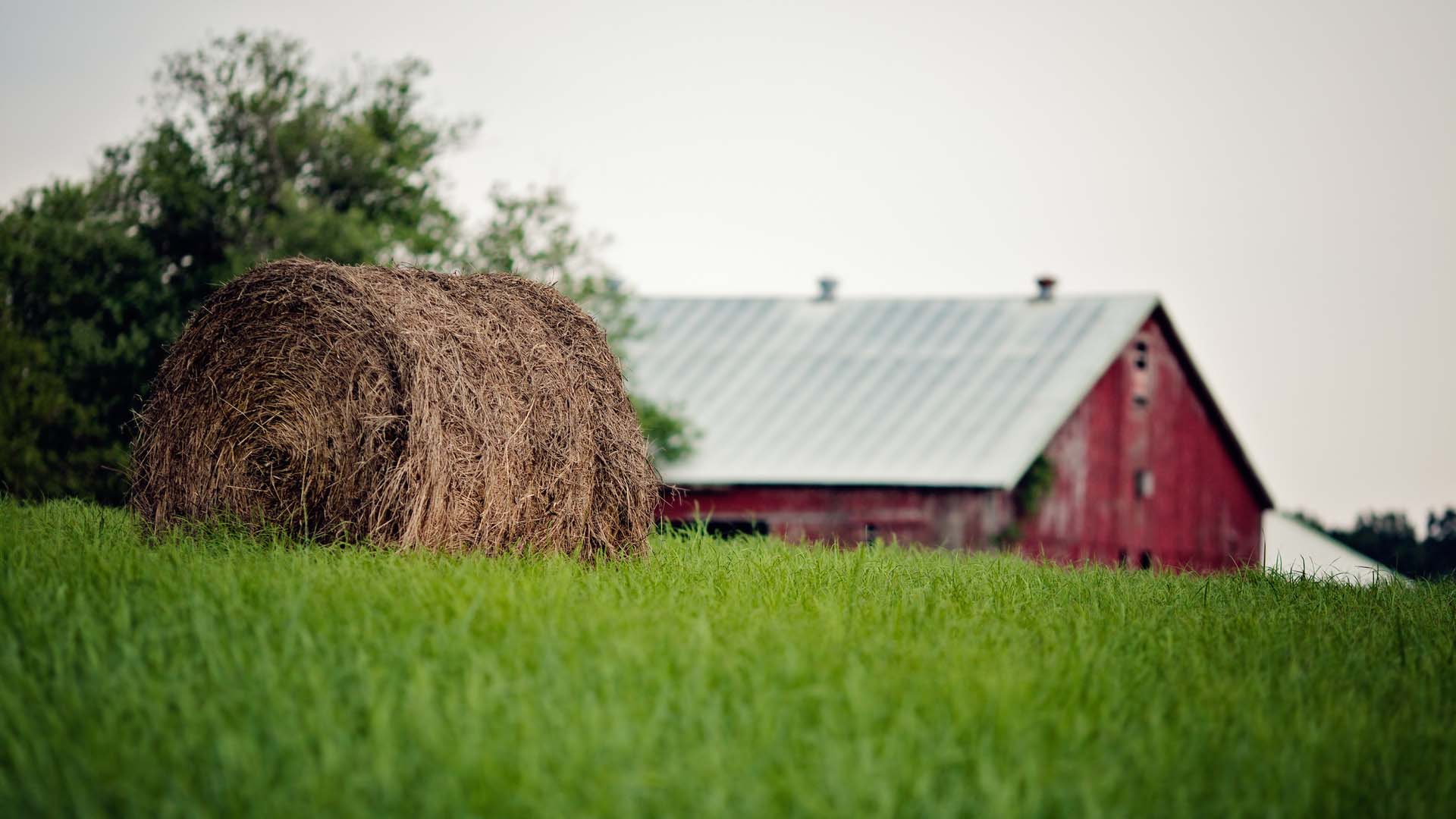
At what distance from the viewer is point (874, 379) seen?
23594 millimetres

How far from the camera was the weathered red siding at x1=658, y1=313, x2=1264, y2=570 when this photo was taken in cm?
2052

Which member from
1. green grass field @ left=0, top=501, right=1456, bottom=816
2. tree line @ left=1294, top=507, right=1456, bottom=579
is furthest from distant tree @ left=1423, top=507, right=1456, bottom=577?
green grass field @ left=0, top=501, right=1456, bottom=816

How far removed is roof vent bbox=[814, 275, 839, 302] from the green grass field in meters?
20.2

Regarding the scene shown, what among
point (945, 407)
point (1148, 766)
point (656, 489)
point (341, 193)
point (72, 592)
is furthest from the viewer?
point (341, 193)

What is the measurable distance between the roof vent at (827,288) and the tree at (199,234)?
4111mm

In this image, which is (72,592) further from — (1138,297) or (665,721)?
(1138,297)

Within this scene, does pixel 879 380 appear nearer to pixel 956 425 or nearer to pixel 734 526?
pixel 956 425

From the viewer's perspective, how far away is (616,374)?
29.0 ft

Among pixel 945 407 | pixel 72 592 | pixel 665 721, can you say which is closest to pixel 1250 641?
pixel 665 721

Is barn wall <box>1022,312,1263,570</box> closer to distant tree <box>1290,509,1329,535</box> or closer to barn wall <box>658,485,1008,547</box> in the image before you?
barn wall <box>658,485,1008,547</box>

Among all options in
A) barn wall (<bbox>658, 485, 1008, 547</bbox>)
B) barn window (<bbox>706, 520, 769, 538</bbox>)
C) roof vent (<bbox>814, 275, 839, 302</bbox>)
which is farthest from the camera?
roof vent (<bbox>814, 275, 839, 302</bbox>)

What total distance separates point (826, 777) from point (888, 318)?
22.5 meters

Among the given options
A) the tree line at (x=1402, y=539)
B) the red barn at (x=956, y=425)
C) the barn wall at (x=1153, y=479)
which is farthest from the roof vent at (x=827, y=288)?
the tree line at (x=1402, y=539)

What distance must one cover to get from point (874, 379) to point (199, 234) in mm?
12886
